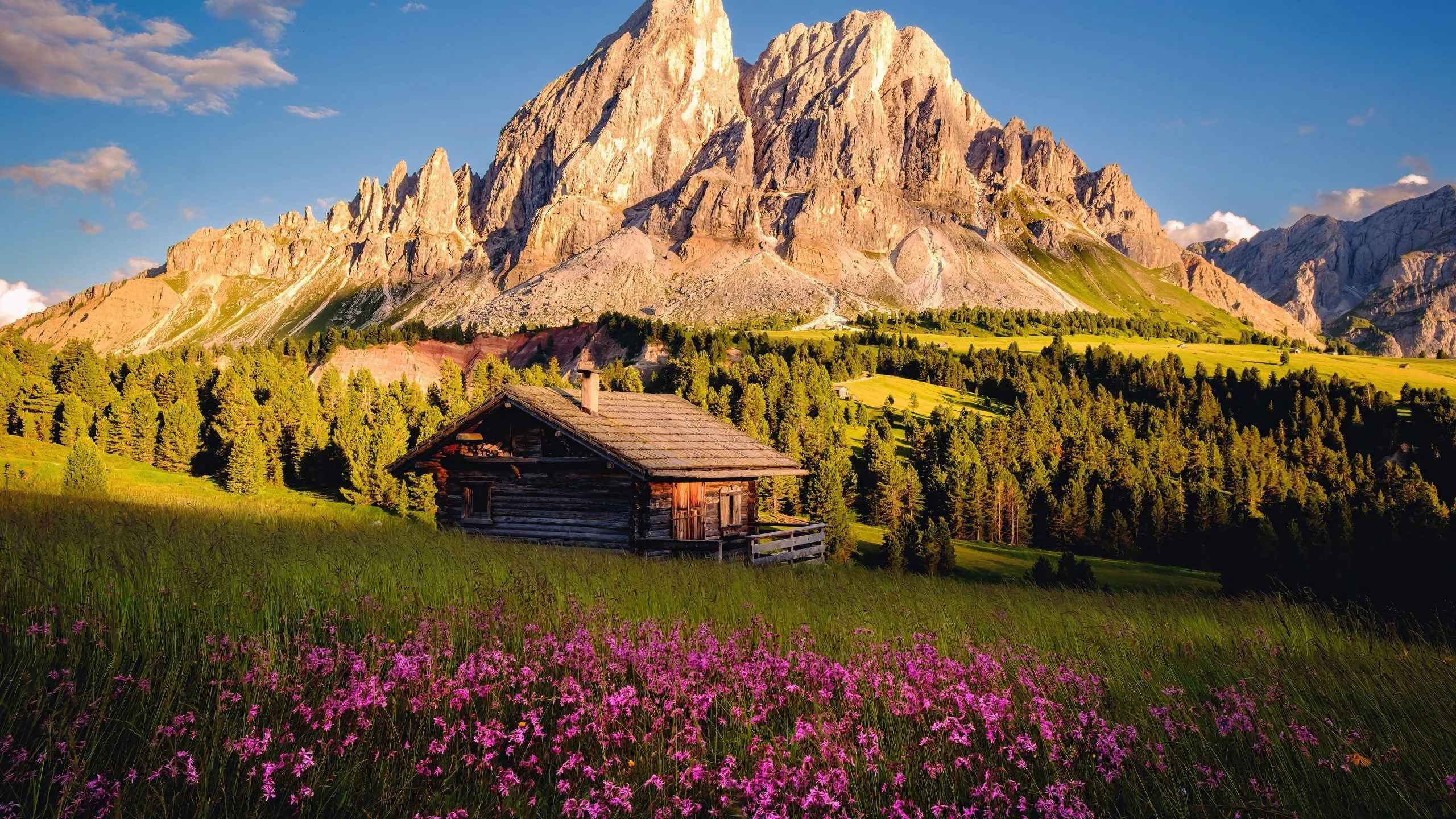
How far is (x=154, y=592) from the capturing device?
516cm

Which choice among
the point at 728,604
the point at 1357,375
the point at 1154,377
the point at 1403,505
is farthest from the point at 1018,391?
the point at 728,604

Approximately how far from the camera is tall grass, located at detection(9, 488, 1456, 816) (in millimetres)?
3611

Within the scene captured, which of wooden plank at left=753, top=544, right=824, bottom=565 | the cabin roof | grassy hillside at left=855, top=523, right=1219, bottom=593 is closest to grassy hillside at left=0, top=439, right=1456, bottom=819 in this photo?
the cabin roof

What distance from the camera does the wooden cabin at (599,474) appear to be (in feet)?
75.6

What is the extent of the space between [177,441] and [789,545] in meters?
31.6

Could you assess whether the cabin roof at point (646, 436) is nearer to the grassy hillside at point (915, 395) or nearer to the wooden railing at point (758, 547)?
the wooden railing at point (758, 547)

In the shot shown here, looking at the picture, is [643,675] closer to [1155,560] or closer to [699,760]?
[699,760]

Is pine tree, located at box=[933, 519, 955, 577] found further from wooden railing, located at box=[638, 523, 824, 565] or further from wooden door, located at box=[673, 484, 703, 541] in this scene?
wooden door, located at box=[673, 484, 703, 541]

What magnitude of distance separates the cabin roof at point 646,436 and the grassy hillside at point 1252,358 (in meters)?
99.1

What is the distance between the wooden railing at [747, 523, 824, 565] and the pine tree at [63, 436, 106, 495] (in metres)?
19.6

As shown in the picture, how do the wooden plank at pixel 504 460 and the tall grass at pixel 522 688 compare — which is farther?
the wooden plank at pixel 504 460

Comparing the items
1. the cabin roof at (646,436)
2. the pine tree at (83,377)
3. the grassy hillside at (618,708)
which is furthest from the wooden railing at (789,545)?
the pine tree at (83,377)

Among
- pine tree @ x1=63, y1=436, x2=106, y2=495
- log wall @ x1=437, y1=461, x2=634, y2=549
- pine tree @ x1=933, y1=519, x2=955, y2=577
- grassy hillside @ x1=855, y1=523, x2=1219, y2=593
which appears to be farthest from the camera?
grassy hillside @ x1=855, y1=523, x2=1219, y2=593

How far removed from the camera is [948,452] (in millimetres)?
56562
